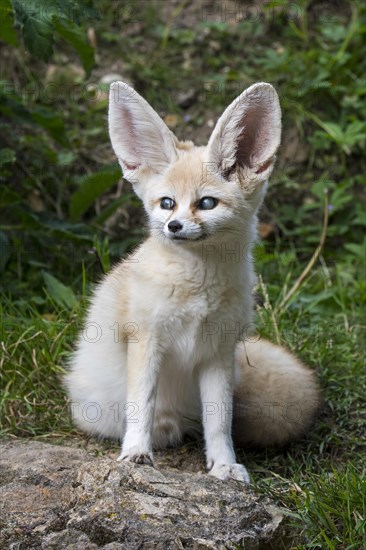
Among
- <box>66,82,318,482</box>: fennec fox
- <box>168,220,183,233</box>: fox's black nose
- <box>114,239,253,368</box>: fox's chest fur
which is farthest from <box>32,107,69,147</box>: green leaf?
<box>168,220,183,233</box>: fox's black nose

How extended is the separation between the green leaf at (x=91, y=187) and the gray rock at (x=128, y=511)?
7.64 feet

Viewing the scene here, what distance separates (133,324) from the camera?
3.38 meters

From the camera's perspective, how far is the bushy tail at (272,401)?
12.3 feet

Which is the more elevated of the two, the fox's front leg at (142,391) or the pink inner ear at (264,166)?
the pink inner ear at (264,166)

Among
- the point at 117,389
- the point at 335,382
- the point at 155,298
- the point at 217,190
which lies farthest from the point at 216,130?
the point at 335,382

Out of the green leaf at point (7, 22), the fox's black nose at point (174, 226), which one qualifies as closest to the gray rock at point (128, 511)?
the fox's black nose at point (174, 226)

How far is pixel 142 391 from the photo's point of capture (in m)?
3.34

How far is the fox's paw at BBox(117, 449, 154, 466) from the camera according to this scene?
3.21 m

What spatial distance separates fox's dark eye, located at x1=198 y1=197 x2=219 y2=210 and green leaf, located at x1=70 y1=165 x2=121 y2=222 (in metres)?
2.00

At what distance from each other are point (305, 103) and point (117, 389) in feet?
11.6

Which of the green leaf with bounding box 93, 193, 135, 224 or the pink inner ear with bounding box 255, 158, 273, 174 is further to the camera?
the green leaf with bounding box 93, 193, 135, 224

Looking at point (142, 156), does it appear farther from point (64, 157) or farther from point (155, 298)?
point (64, 157)

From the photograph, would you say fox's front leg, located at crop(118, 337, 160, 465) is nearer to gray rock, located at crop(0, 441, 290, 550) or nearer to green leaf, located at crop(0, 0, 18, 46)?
gray rock, located at crop(0, 441, 290, 550)

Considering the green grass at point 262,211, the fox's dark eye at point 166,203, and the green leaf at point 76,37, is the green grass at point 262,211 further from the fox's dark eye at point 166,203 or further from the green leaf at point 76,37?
the fox's dark eye at point 166,203
